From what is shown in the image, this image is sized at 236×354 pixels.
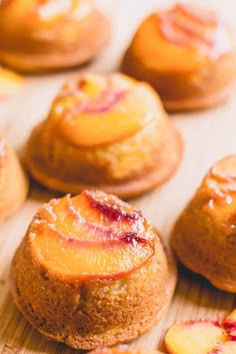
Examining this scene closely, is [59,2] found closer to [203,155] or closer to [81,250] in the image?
[203,155]

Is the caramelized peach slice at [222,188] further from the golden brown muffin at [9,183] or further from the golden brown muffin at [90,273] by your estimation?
the golden brown muffin at [9,183]

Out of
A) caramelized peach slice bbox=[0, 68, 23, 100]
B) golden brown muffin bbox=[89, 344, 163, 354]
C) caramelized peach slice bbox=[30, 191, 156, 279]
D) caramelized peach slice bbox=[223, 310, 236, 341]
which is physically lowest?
golden brown muffin bbox=[89, 344, 163, 354]

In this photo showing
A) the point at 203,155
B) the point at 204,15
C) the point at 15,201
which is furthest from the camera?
the point at 204,15

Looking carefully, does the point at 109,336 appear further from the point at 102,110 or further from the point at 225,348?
the point at 102,110

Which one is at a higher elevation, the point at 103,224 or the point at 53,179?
the point at 103,224

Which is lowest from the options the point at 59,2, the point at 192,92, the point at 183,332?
the point at 183,332

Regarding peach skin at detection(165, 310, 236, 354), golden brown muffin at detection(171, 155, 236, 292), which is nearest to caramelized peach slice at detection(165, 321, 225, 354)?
peach skin at detection(165, 310, 236, 354)

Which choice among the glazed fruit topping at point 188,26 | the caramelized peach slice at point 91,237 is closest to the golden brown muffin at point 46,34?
the glazed fruit topping at point 188,26

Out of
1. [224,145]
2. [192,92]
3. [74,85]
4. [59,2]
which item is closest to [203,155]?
[224,145]

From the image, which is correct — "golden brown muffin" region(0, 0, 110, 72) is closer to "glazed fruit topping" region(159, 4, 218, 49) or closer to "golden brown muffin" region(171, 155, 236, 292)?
"glazed fruit topping" region(159, 4, 218, 49)
